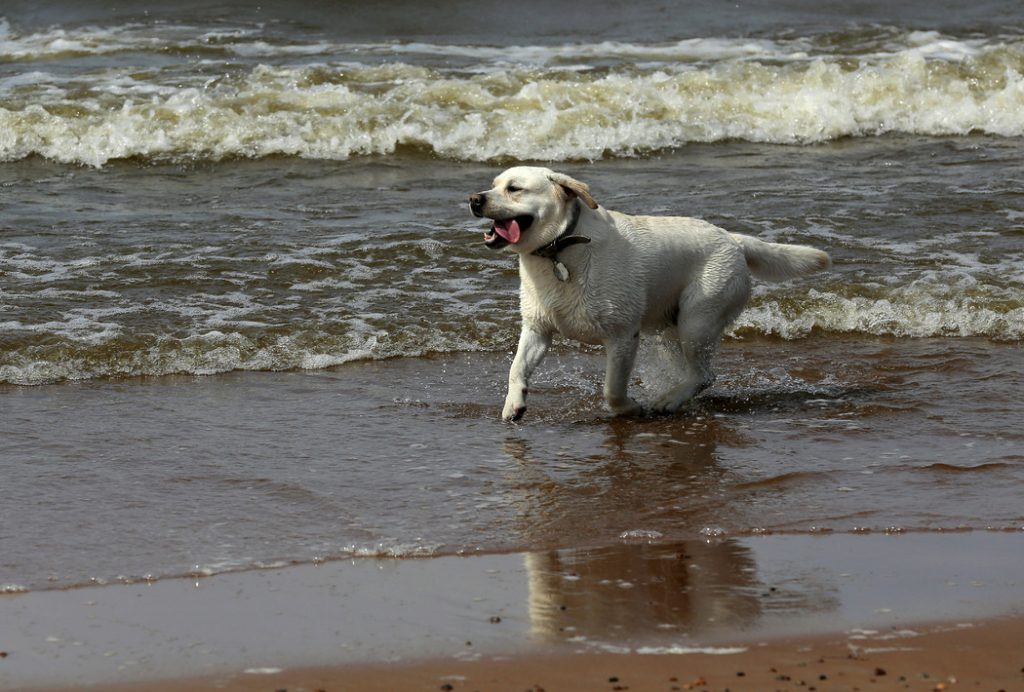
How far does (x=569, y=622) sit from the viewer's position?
183 inches

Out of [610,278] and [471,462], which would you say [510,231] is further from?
[471,462]

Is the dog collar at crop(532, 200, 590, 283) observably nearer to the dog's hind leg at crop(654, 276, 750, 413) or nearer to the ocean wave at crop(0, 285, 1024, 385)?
the dog's hind leg at crop(654, 276, 750, 413)

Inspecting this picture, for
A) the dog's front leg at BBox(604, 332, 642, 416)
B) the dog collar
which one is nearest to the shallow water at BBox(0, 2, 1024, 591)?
the dog's front leg at BBox(604, 332, 642, 416)

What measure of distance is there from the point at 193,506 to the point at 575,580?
1749mm

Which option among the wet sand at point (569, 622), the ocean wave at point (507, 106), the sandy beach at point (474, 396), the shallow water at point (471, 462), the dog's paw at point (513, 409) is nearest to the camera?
the wet sand at point (569, 622)

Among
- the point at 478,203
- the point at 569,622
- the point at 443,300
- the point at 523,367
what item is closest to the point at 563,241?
the point at 478,203

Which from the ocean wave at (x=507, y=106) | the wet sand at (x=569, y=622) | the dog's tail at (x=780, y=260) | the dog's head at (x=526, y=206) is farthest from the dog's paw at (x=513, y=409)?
the ocean wave at (x=507, y=106)

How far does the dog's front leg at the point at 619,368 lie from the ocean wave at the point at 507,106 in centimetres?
761

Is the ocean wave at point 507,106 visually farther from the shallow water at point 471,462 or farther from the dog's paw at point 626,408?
the dog's paw at point 626,408

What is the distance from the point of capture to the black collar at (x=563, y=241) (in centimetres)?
724

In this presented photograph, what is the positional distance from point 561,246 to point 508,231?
0.31m

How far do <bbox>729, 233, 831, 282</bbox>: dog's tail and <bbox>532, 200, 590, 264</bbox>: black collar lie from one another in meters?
1.12

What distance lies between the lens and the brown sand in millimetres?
4117

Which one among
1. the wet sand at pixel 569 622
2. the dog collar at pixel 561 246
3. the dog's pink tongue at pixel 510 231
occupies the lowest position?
the wet sand at pixel 569 622
